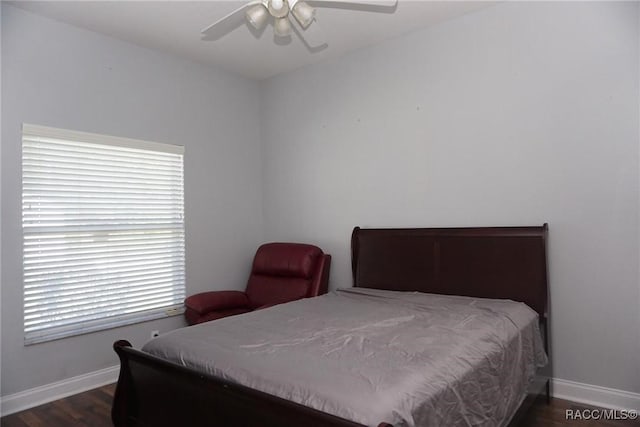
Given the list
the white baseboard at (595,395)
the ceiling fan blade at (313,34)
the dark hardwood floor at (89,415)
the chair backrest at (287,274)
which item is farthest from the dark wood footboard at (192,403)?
the ceiling fan blade at (313,34)

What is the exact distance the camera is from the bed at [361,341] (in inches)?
57.1

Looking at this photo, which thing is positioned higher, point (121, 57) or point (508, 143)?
point (121, 57)

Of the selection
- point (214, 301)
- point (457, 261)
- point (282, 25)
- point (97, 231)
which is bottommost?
point (214, 301)

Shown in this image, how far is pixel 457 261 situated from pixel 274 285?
5.21 ft

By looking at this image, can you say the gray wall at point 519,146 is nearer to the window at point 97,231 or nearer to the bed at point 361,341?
the bed at point 361,341

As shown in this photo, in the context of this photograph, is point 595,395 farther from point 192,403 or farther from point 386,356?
point 192,403

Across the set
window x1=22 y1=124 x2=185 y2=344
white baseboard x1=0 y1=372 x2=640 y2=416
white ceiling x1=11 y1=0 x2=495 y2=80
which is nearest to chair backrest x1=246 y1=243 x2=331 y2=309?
window x1=22 y1=124 x2=185 y2=344

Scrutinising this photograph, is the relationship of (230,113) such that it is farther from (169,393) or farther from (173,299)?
(169,393)

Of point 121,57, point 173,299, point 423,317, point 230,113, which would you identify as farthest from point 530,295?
point 121,57

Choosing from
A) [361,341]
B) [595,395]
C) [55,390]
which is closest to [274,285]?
[55,390]

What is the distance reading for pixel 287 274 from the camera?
3.65 metres

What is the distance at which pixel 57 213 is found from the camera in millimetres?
2926

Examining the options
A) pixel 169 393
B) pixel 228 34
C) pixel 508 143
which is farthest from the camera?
pixel 228 34

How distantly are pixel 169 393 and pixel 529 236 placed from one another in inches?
88.8
